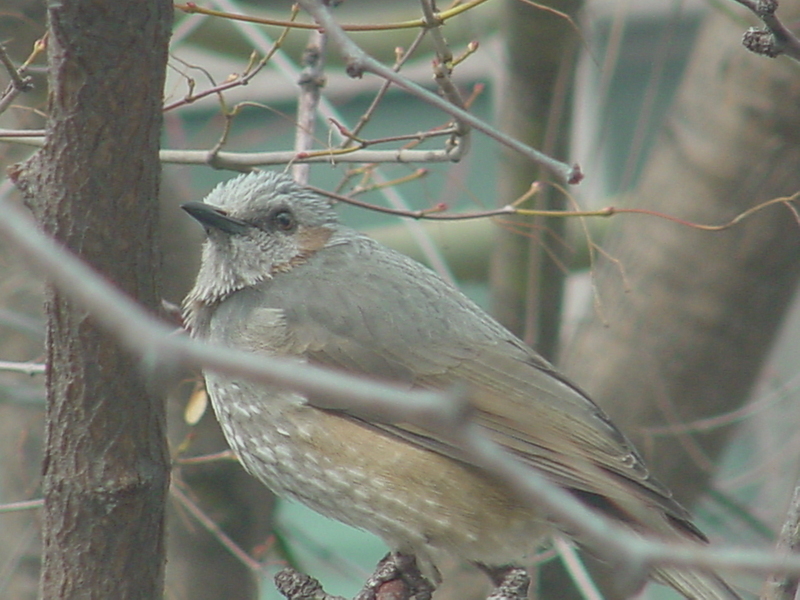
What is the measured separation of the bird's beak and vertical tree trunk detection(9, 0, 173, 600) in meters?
1.12

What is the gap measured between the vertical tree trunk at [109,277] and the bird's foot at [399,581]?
998 mm

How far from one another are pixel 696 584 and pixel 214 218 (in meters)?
1.97

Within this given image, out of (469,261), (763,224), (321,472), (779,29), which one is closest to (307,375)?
(779,29)

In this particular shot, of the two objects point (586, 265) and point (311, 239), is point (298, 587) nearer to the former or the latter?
point (311, 239)

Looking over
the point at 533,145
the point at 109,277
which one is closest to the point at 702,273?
the point at 533,145

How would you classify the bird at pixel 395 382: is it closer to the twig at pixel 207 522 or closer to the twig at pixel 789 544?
the twig at pixel 789 544

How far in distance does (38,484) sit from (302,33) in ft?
9.39

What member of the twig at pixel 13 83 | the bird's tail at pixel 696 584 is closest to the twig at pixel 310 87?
the twig at pixel 13 83

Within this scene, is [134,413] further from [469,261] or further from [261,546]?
[469,261]

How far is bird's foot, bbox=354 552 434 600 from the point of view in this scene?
11.3ft

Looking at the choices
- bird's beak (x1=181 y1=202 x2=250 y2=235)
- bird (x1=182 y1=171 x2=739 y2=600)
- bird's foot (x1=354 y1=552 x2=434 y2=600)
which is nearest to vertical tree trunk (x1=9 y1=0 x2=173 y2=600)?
bird (x1=182 y1=171 x2=739 y2=600)

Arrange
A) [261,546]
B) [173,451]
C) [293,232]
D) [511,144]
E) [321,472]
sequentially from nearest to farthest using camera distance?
[511,144], [321,472], [293,232], [173,451], [261,546]

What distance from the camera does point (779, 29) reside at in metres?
2.37

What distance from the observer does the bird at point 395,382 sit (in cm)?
329
